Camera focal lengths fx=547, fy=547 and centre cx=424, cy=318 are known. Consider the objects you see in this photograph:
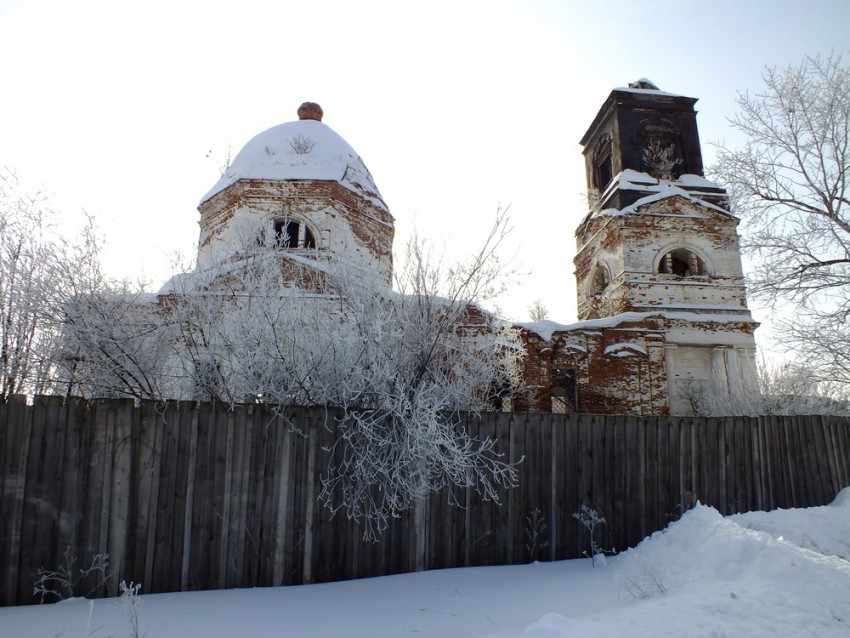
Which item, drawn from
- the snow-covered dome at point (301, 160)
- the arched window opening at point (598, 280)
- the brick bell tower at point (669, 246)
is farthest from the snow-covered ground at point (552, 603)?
the arched window opening at point (598, 280)

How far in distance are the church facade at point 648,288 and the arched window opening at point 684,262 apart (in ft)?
0.12

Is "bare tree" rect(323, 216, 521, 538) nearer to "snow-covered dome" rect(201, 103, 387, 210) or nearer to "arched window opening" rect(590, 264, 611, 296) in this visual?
"snow-covered dome" rect(201, 103, 387, 210)

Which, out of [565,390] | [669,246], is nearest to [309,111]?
[565,390]

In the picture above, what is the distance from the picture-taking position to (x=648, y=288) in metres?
18.5

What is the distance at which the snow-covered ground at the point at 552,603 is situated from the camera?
3412 mm

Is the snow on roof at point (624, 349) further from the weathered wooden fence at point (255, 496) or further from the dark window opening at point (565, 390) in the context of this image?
the weathered wooden fence at point (255, 496)

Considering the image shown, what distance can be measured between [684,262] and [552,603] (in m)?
18.6

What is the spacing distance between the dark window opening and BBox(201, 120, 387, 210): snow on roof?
776cm

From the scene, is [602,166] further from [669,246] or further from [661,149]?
[669,246]

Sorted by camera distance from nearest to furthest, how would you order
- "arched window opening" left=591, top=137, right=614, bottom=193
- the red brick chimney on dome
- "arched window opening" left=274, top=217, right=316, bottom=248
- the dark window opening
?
1. "arched window opening" left=274, top=217, right=316, bottom=248
2. the dark window opening
3. the red brick chimney on dome
4. "arched window opening" left=591, top=137, right=614, bottom=193

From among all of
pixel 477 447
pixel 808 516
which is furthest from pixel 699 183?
pixel 477 447

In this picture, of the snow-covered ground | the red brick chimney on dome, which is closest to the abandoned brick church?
the red brick chimney on dome

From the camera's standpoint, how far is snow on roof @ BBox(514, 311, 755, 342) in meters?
15.8

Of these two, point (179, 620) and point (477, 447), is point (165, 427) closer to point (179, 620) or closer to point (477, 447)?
point (179, 620)
